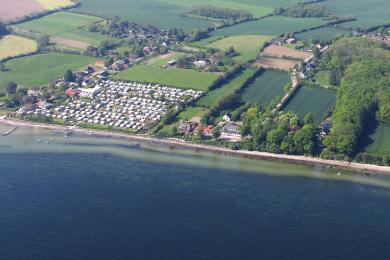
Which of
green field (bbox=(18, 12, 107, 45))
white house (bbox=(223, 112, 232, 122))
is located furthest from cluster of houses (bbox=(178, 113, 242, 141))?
green field (bbox=(18, 12, 107, 45))

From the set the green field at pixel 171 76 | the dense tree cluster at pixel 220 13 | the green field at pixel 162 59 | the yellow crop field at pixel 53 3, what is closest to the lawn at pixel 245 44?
the green field at pixel 162 59

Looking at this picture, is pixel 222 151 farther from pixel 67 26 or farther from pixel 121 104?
pixel 67 26

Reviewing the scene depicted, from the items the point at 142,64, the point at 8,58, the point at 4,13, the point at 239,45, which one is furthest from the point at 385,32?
the point at 4,13

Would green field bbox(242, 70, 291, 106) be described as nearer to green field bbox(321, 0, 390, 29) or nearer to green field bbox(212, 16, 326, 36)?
green field bbox(212, 16, 326, 36)

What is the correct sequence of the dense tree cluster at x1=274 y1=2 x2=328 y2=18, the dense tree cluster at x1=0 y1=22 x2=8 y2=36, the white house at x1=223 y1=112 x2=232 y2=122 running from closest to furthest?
the white house at x1=223 y1=112 x2=232 y2=122
the dense tree cluster at x1=0 y1=22 x2=8 y2=36
the dense tree cluster at x1=274 y1=2 x2=328 y2=18

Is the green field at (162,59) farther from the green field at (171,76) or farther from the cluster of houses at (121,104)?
the cluster of houses at (121,104)

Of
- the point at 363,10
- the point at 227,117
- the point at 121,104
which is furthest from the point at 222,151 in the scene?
the point at 363,10
